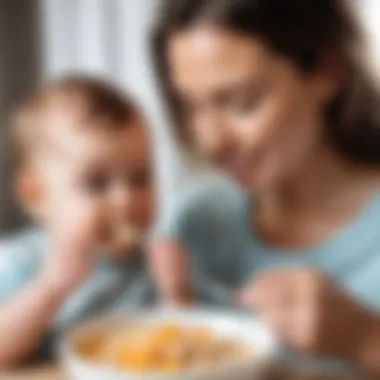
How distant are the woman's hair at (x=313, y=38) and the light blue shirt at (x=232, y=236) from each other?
71 millimetres

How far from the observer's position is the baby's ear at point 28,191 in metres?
0.88

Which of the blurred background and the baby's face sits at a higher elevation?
the blurred background

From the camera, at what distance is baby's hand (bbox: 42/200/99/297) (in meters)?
0.88

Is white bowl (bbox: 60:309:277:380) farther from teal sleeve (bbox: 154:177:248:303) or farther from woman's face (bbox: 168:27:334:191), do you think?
woman's face (bbox: 168:27:334:191)

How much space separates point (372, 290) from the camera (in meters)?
0.86

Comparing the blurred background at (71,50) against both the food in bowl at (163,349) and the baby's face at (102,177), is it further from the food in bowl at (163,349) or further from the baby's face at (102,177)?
the food in bowl at (163,349)

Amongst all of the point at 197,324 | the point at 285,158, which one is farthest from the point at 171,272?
the point at 285,158

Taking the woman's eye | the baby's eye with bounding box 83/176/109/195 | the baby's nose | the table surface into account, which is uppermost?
the woman's eye

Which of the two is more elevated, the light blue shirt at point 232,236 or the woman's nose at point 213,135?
the woman's nose at point 213,135

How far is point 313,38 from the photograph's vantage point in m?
0.86

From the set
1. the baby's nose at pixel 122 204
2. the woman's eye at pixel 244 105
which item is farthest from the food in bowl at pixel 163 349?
the woman's eye at pixel 244 105

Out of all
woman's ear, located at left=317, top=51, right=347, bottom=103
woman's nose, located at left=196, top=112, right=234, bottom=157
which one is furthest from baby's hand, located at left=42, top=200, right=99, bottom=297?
woman's ear, located at left=317, top=51, right=347, bottom=103

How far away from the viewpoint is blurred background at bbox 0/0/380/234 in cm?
87

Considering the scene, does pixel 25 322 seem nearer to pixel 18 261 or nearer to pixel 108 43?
pixel 18 261
